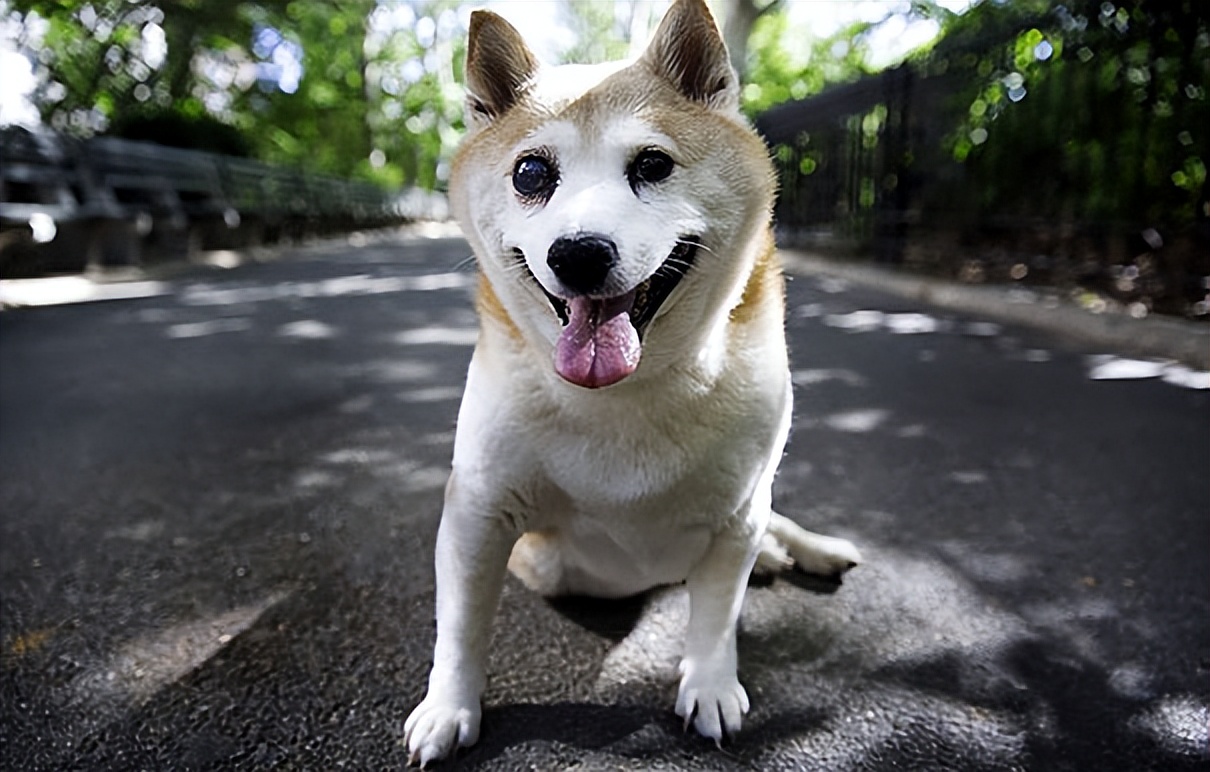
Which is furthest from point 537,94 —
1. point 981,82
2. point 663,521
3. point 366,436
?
point 981,82

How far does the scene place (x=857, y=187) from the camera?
9602 millimetres

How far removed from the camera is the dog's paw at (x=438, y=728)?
1411 millimetres

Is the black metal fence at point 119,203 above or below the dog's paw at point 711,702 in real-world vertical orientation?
above

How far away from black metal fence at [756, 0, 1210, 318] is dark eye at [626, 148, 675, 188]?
10.0 ft

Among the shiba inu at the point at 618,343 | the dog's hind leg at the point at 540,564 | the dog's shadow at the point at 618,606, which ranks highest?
the shiba inu at the point at 618,343

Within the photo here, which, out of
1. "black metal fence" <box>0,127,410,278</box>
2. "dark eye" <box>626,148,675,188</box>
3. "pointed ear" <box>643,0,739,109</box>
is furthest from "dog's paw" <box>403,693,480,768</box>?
"black metal fence" <box>0,127,410,278</box>

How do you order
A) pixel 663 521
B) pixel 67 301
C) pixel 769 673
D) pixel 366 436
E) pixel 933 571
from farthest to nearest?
pixel 67 301, pixel 366 436, pixel 933 571, pixel 769 673, pixel 663 521

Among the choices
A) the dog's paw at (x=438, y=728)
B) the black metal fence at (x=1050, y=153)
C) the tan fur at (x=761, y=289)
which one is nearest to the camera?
the dog's paw at (x=438, y=728)

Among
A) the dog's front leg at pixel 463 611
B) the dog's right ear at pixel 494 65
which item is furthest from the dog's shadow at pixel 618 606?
the dog's right ear at pixel 494 65

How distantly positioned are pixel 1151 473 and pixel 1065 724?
1.59 m

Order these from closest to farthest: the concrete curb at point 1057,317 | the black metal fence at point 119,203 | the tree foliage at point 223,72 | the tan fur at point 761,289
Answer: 1. the tan fur at point 761,289
2. the concrete curb at point 1057,317
3. the black metal fence at point 119,203
4. the tree foliage at point 223,72

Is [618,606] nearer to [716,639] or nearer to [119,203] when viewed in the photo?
[716,639]

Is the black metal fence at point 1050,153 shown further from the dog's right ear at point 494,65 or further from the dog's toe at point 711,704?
the dog's toe at point 711,704

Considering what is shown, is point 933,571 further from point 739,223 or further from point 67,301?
point 67,301
